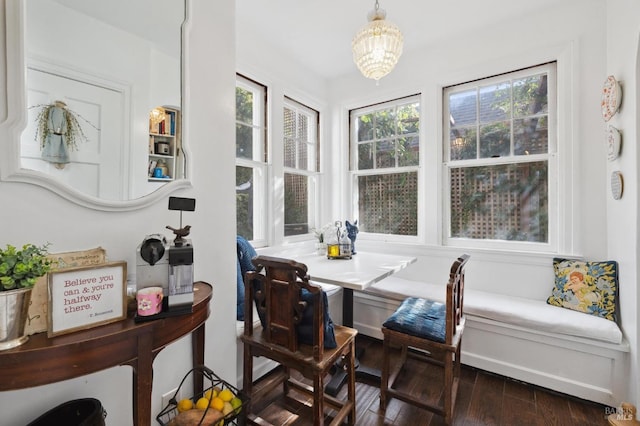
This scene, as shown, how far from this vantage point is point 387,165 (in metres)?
3.27

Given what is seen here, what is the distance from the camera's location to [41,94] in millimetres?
1035

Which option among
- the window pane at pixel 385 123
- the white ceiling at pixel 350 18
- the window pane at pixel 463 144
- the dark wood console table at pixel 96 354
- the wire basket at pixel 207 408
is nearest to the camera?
the dark wood console table at pixel 96 354

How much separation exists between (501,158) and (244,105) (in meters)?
2.42

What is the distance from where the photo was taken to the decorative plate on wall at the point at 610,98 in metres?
1.81

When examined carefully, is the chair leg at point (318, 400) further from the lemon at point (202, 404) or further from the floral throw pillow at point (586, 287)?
the floral throw pillow at point (586, 287)

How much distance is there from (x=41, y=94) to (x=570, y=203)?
10.8ft

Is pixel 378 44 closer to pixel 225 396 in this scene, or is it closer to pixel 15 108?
pixel 15 108

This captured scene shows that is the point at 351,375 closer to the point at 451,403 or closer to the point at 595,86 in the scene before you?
the point at 451,403

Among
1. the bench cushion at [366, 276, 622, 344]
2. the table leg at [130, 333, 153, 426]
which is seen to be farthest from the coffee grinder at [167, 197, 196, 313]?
the bench cushion at [366, 276, 622, 344]

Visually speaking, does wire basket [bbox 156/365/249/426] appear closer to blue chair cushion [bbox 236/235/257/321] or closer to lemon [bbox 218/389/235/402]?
lemon [bbox 218/389/235/402]

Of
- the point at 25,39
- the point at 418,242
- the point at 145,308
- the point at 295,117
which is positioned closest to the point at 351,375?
the point at 145,308

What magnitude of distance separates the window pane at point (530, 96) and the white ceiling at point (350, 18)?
54 centimetres

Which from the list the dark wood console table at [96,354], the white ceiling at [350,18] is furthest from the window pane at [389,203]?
the dark wood console table at [96,354]

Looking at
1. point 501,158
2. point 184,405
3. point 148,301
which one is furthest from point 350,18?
point 184,405
